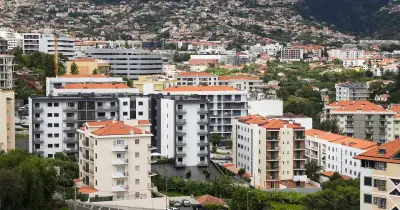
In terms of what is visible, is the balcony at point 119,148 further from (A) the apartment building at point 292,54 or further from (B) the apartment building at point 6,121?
(A) the apartment building at point 292,54

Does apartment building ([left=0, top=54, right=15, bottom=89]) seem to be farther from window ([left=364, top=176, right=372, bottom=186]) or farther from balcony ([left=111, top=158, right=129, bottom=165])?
window ([left=364, top=176, right=372, bottom=186])

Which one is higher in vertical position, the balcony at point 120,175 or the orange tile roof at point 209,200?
the balcony at point 120,175

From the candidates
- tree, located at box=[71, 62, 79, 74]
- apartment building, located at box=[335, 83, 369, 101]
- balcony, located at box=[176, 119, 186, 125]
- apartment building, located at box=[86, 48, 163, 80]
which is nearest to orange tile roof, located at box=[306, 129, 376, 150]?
balcony, located at box=[176, 119, 186, 125]

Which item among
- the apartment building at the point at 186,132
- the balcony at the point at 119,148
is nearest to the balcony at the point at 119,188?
the balcony at the point at 119,148

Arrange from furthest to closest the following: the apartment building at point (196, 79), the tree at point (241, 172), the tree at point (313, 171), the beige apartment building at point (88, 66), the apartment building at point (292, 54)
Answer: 1. the apartment building at point (292, 54)
2. the apartment building at point (196, 79)
3. the beige apartment building at point (88, 66)
4. the tree at point (313, 171)
5. the tree at point (241, 172)

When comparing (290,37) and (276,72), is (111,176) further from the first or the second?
(290,37)

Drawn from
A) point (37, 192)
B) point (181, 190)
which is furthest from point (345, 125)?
point (37, 192)

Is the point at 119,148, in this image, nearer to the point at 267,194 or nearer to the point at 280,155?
the point at 267,194

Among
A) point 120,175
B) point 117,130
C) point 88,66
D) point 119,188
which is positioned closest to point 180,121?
point 117,130
